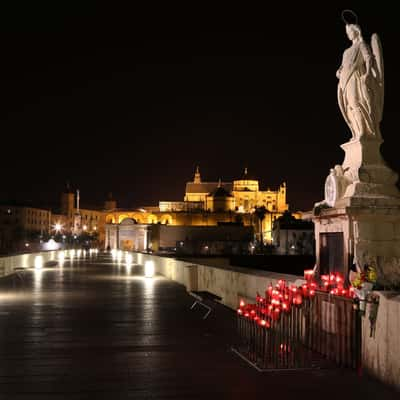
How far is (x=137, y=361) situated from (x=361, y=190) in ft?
13.4

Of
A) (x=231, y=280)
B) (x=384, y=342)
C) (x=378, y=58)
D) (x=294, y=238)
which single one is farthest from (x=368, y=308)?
(x=294, y=238)

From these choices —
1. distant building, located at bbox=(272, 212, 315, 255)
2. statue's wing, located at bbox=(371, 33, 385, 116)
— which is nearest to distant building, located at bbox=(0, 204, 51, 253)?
distant building, located at bbox=(272, 212, 315, 255)

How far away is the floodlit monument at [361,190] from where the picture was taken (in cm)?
973

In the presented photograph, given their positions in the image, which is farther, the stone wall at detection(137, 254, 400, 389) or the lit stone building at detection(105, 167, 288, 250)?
the lit stone building at detection(105, 167, 288, 250)

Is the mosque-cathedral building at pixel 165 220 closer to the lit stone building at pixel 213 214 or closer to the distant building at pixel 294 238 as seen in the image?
the lit stone building at pixel 213 214

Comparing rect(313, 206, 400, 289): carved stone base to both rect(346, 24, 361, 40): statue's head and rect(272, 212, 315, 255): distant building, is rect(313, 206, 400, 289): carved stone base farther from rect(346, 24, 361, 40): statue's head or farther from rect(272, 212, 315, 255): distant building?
rect(272, 212, 315, 255): distant building

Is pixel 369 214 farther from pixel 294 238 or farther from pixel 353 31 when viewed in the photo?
pixel 294 238

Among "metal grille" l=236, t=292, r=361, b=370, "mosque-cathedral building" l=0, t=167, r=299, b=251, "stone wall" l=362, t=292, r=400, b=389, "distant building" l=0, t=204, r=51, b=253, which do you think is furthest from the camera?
"distant building" l=0, t=204, r=51, b=253

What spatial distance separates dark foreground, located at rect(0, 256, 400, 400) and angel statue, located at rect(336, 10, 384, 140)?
4011mm

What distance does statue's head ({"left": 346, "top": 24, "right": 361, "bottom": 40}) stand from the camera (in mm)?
10602

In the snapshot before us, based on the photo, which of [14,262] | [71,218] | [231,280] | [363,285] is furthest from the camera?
[71,218]

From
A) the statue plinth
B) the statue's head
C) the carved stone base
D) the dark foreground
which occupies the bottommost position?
the dark foreground

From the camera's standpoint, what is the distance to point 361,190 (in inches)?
399

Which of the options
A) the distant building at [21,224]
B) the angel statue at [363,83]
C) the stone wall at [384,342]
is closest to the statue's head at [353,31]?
the angel statue at [363,83]
